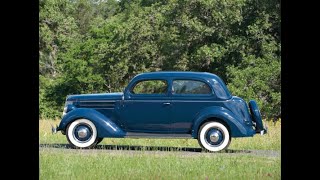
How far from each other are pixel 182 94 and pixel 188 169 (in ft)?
11.0

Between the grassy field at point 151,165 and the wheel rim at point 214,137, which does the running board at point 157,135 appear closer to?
the wheel rim at point 214,137

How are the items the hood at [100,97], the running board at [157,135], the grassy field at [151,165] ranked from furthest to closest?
the hood at [100,97], the running board at [157,135], the grassy field at [151,165]

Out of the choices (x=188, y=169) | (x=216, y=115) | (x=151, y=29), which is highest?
(x=151, y=29)

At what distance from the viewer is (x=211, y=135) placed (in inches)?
458

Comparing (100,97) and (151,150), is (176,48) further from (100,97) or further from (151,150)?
(151,150)

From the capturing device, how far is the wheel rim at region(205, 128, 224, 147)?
11.6 meters

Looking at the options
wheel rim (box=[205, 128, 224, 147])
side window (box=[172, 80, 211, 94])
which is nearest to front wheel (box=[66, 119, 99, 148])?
side window (box=[172, 80, 211, 94])

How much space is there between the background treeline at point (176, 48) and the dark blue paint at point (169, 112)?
16.9 metres

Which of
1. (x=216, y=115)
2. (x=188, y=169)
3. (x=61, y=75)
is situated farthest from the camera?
(x=61, y=75)

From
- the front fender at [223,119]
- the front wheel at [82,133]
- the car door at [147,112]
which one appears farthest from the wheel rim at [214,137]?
the front wheel at [82,133]

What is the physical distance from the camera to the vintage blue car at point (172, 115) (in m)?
11.6

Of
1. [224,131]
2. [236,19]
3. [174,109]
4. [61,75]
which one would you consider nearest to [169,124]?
[174,109]
